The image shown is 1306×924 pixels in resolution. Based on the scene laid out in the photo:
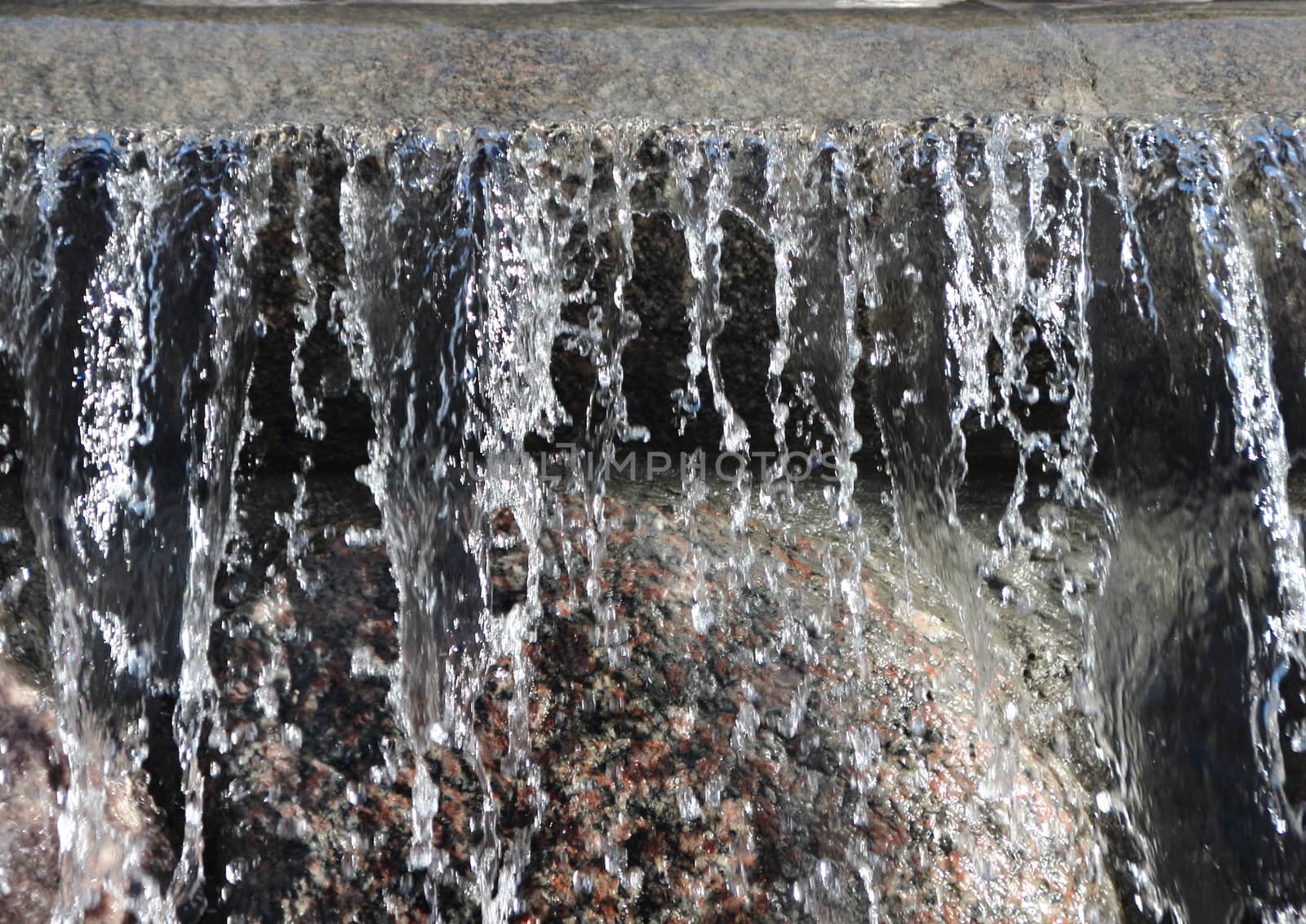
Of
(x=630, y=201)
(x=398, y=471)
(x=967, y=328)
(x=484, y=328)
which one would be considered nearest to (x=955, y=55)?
(x=967, y=328)

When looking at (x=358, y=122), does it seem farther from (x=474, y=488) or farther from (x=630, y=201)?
(x=474, y=488)

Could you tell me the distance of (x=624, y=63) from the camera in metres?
3.19

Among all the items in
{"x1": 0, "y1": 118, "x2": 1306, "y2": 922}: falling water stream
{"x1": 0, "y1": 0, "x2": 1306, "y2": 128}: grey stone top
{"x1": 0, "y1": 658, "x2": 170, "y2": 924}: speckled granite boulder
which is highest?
{"x1": 0, "y1": 0, "x2": 1306, "y2": 128}: grey stone top

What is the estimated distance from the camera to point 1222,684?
247 centimetres

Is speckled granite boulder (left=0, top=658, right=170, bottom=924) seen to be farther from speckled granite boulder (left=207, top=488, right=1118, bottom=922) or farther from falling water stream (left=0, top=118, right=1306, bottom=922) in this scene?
speckled granite boulder (left=207, top=488, right=1118, bottom=922)

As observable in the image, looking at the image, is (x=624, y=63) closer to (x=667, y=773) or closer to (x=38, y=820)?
(x=667, y=773)

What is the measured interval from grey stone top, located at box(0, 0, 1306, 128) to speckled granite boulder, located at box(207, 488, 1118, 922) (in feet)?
3.51

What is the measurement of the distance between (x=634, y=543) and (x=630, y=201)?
28.6 inches

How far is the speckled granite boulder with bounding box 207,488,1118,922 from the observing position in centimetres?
205

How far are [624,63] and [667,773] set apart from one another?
191 centimetres

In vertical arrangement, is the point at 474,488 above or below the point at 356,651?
above

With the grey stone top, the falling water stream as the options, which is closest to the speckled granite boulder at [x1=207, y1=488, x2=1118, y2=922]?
the falling water stream

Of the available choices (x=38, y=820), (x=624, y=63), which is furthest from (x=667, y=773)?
(x=624, y=63)

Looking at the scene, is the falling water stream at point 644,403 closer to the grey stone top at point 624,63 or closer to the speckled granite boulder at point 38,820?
the speckled granite boulder at point 38,820
